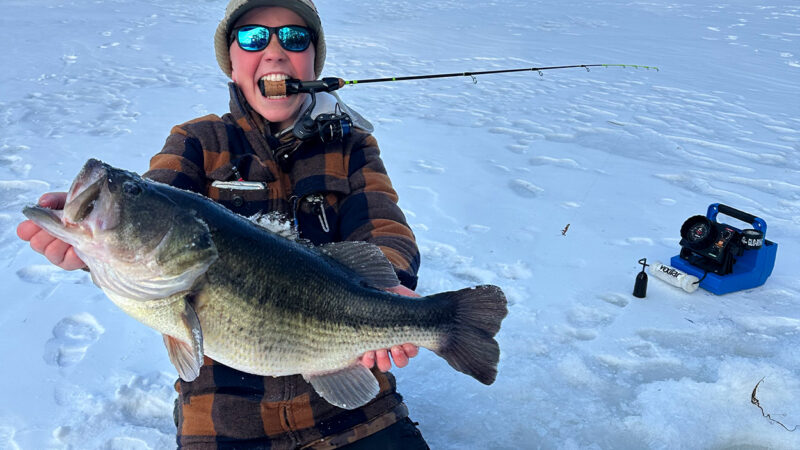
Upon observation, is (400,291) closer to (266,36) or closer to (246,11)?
(266,36)

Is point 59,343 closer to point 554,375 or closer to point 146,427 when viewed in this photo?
point 146,427

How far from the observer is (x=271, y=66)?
2.62 m

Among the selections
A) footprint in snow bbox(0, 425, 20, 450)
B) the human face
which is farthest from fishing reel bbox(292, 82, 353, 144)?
footprint in snow bbox(0, 425, 20, 450)

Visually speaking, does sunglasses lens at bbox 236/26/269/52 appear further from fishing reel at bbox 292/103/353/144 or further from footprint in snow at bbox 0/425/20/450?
footprint in snow at bbox 0/425/20/450

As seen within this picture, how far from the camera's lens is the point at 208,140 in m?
2.54

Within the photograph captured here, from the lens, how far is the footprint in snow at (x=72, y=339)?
2.79 meters

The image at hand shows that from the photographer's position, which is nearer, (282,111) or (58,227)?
(58,227)

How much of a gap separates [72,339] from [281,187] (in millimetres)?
1333

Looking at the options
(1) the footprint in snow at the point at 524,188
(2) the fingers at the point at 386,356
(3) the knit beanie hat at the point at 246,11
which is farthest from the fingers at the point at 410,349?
(1) the footprint in snow at the point at 524,188

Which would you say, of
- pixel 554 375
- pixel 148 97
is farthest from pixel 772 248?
pixel 148 97

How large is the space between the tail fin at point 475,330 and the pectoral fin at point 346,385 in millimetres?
281

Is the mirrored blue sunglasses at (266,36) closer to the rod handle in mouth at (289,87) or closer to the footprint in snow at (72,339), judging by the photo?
the rod handle in mouth at (289,87)

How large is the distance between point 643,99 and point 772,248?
508 centimetres

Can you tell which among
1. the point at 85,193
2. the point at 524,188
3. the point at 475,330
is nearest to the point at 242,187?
the point at 85,193
